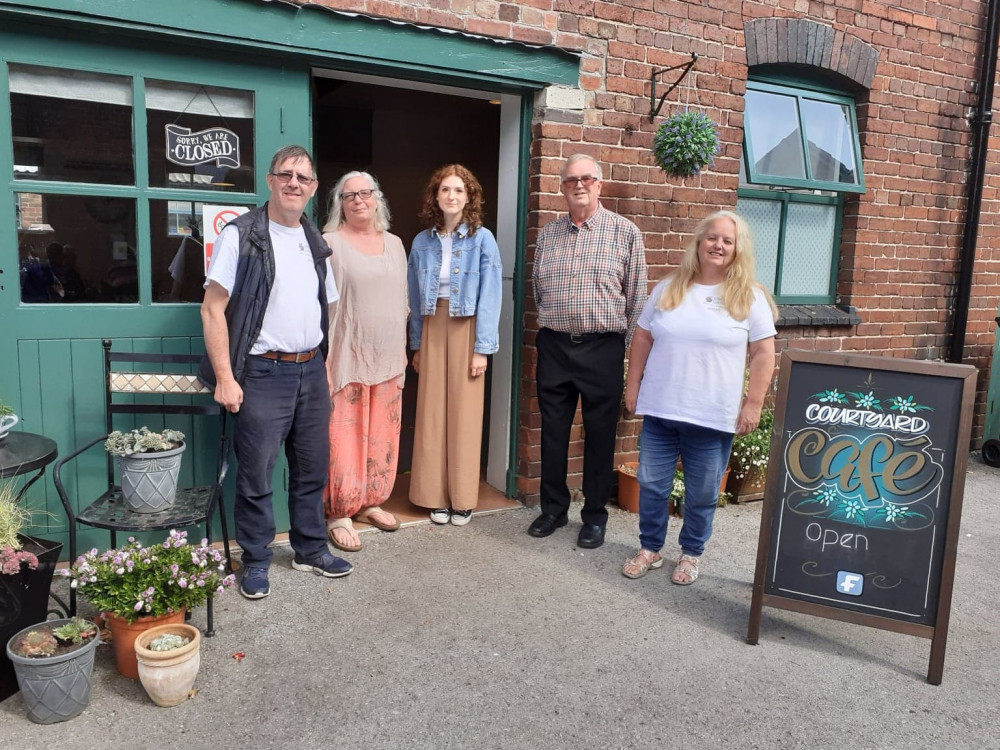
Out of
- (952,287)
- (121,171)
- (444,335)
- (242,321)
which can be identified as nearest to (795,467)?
(444,335)

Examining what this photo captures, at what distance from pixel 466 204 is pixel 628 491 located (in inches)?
78.5

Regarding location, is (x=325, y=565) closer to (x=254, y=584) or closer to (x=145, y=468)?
(x=254, y=584)

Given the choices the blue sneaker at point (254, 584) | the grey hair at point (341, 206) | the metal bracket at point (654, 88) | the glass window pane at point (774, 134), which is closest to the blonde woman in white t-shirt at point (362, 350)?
the grey hair at point (341, 206)

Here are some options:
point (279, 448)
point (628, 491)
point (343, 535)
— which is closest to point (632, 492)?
point (628, 491)

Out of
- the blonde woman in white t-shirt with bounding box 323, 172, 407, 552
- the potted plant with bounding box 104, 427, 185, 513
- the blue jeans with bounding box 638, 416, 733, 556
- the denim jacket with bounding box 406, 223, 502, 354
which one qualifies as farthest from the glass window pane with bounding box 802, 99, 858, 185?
the potted plant with bounding box 104, 427, 185, 513

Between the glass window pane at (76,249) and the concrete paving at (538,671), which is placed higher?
the glass window pane at (76,249)

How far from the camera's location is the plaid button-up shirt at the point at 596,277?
13.5 ft

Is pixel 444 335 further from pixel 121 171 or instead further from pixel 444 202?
pixel 121 171

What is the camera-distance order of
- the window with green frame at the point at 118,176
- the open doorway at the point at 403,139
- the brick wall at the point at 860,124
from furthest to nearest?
the open doorway at the point at 403,139
the brick wall at the point at 860,124
the window with green frame at the point at 118,176

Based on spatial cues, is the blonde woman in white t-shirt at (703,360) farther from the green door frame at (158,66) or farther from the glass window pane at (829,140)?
the glass window pane at (829,140)

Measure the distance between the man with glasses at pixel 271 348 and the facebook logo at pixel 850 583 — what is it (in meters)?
2.26

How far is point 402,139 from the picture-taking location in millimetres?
8344

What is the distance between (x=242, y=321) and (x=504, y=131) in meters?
2.24

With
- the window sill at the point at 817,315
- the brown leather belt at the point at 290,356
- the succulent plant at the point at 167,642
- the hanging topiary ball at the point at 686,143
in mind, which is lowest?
the succulent plant at the point at 167,642
